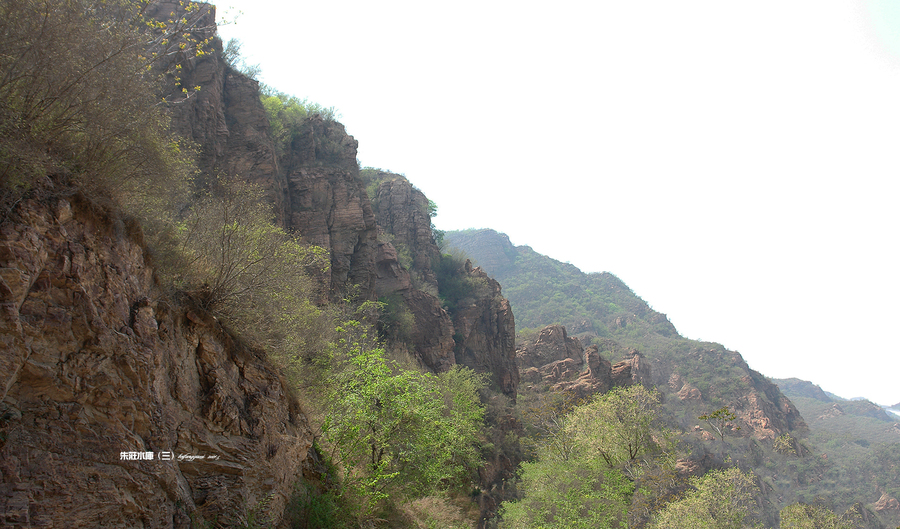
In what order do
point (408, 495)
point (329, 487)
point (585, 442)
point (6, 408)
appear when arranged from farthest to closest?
point (585, 442), point (408, 495), point (329, 487), point (6, 408)

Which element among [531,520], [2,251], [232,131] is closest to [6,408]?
[2,251]

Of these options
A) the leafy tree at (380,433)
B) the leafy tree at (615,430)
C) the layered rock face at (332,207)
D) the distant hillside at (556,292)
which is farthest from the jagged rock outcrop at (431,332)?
the distant hillside at (556,292)

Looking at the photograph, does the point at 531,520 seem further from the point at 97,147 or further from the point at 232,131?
the point at 232,131

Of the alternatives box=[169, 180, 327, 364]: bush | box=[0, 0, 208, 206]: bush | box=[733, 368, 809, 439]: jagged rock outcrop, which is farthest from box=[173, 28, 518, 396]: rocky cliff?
box=[733, 368, 809, 439]: jagged rock outcrop

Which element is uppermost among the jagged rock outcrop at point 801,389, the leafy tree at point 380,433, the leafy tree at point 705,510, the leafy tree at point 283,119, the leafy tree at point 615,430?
the leafy tree at point 283,119

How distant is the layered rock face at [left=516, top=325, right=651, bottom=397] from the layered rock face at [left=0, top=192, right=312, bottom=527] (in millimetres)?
44287

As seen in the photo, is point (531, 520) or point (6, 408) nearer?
point (6, 408)

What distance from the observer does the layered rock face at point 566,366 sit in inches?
1944

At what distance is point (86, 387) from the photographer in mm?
5824

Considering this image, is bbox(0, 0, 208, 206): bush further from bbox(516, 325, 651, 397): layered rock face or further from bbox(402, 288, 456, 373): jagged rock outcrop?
bbox(516, 325, 651, 397): layered rock face

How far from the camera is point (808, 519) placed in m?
28.2

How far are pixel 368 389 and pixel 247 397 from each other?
13.1ft

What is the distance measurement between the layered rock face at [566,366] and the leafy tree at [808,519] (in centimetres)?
1892

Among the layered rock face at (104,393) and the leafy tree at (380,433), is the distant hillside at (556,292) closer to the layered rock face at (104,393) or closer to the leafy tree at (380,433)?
the leafy tree at (380,433)
